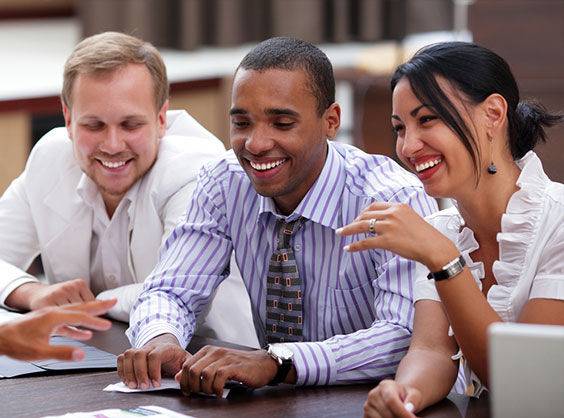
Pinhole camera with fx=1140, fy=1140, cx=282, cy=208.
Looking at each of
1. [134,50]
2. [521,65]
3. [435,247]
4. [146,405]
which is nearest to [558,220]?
[435,247]

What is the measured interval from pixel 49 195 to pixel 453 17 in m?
3.87

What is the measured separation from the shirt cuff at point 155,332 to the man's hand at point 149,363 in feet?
0.23

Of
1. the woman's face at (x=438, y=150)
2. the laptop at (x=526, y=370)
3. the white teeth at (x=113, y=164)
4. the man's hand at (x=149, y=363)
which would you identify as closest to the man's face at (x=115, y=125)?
the white teeth at (x=113, y=164)

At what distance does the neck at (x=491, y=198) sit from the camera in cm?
190

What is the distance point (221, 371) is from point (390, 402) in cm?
32

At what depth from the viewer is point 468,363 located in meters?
1.85

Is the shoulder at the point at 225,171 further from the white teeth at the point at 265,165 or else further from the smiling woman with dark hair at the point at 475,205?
the smiling woman with dark hair at the point at 475,205

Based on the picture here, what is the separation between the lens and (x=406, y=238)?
1.74 m

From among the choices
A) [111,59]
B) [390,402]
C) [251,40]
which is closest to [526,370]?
[390,402]

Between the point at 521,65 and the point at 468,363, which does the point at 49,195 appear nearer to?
the point at 468,363

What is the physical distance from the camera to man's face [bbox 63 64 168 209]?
8.71 ft

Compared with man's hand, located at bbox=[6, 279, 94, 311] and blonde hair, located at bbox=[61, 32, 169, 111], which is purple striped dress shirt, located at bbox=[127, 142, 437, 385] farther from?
blonde hair, located at bbox=[61, 32, 169, 111]

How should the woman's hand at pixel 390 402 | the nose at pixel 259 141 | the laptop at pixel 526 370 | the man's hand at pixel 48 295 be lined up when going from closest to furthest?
the laptop at pixel 526 370, the woman's hand at pixel 390 402, the nose at pixel 259 141, the man's hand at pixel 48 295

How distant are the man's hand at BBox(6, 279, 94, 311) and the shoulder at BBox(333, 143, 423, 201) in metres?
0.67
